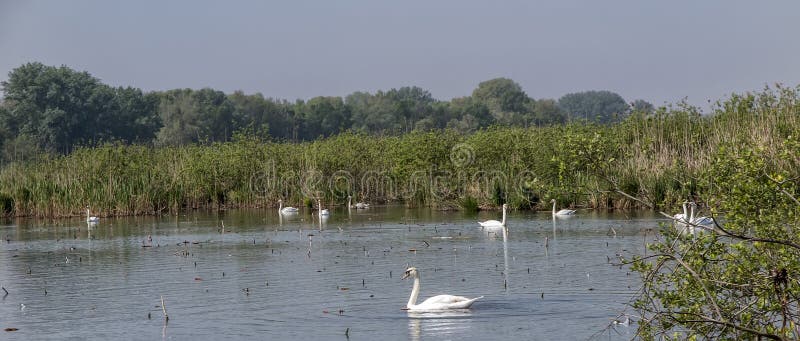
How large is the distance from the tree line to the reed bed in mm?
3599

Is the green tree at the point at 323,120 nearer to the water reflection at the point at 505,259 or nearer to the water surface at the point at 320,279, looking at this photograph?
the water surface at the point at 320,279

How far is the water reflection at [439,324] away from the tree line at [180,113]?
25640 mm

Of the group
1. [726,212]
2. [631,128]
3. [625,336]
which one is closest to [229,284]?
[625,336]

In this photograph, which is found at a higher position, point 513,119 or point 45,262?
point 513,119

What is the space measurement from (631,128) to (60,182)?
79.5 feet

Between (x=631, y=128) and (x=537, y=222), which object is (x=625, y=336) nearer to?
(x=537, y=222)

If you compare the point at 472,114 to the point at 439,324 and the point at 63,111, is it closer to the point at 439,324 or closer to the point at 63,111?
the point at 63,111

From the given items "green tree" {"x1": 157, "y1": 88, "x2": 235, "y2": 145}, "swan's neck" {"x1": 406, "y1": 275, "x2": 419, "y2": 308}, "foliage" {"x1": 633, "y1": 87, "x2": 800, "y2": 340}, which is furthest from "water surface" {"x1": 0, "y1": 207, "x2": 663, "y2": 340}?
"green tree" {"x1": 157, "y1": 88, "x2": 235, "y2": 145}

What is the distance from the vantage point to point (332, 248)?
28156 mm

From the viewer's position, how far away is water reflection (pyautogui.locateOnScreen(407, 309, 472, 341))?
15.8 metres

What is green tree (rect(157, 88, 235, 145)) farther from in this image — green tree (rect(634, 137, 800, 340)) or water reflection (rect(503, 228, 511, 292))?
green tree (rect(634, 137, 800, 340))

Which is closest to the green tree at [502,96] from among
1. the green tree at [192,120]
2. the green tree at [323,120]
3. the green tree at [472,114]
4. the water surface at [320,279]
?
the green tree at [472,114]

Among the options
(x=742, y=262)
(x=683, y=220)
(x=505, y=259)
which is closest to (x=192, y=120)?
(x=505, y=259)

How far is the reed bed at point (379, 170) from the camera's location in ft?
123
